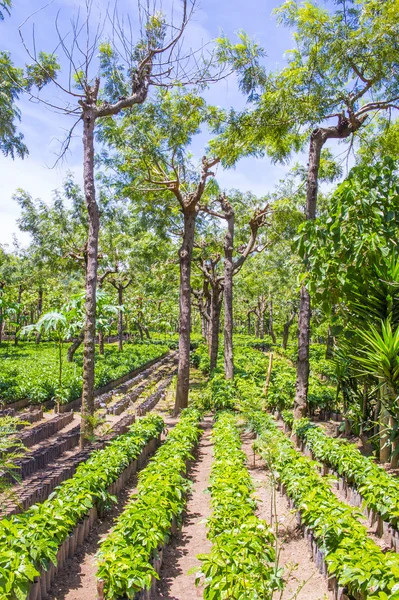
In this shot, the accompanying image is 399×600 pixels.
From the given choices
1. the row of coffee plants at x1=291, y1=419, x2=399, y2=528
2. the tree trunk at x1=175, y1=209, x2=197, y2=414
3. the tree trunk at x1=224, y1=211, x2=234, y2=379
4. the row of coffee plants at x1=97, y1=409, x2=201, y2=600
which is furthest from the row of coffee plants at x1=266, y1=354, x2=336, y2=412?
the row of coffee plants at x1=97, y1=409, x2=201, y2=600

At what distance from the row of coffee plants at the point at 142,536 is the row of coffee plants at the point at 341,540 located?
1346mm

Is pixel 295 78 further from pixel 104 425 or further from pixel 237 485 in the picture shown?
pixel 104 425

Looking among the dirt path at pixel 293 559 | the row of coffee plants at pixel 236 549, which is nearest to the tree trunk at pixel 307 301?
the dirt path at pixel 293 559

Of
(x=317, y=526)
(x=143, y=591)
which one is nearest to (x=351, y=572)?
(x=317, y=526)

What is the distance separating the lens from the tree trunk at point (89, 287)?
340 inches

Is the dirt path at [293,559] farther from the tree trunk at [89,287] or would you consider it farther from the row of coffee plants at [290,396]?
the row of coffee plants at [290,396]

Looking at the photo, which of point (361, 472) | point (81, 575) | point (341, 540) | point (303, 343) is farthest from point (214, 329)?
point (341, 540)

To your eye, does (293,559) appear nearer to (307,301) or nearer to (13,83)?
(307,301)

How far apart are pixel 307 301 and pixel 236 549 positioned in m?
6.09

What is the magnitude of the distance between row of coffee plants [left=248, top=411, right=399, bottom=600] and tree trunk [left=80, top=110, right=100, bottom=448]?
4172mm

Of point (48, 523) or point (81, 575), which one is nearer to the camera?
point (48, 523)

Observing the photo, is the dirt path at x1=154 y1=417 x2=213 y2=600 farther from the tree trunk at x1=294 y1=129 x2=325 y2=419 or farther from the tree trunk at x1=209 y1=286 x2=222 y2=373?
the tree trunk at x1=209 y1=286 x2=222 y2=373

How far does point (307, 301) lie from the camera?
916 centimetres

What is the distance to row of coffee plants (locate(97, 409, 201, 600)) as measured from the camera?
3.55 metres
